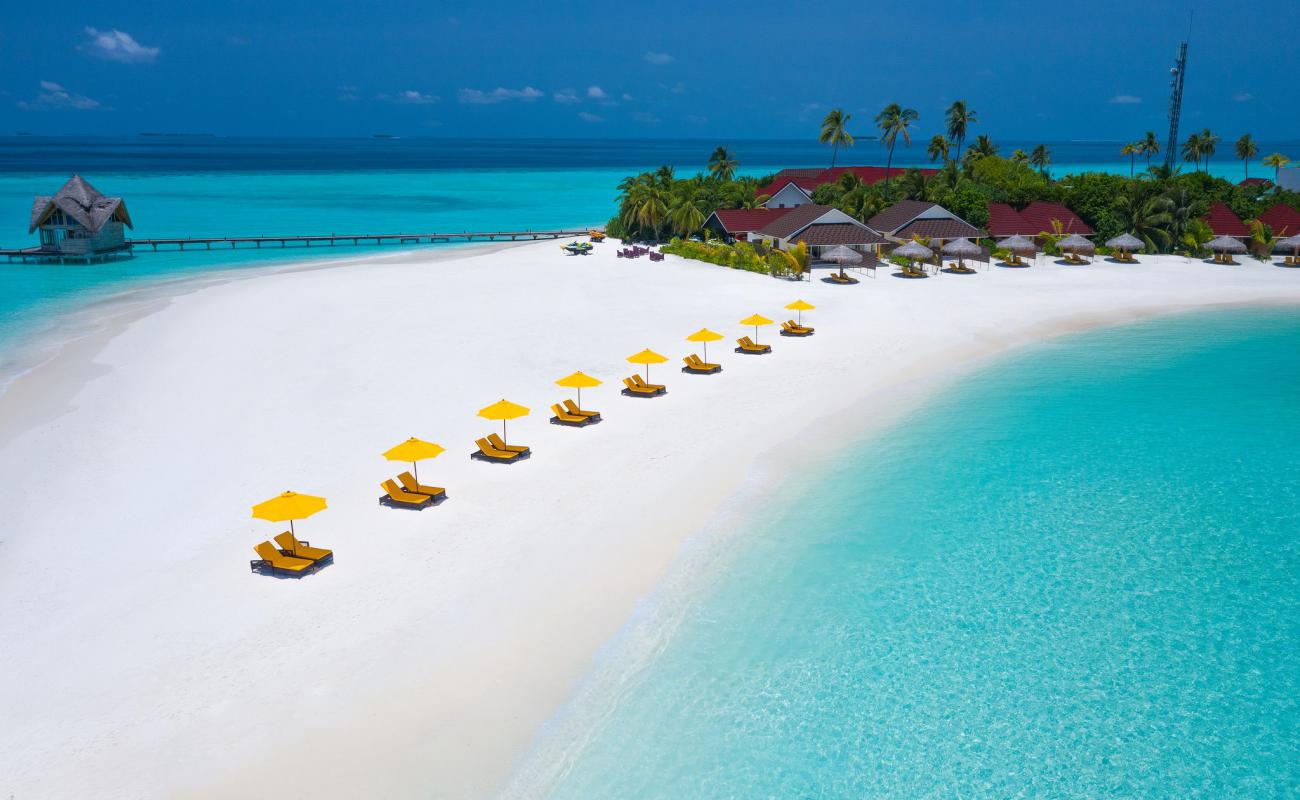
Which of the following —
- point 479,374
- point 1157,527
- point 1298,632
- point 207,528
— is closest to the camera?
point 1298,632

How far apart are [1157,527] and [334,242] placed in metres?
70.2

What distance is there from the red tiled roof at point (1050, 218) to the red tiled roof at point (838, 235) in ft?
39.5

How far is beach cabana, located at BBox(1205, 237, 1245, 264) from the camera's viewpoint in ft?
184

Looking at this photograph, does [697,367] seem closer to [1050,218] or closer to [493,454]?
[493,454]

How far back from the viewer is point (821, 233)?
179 ft

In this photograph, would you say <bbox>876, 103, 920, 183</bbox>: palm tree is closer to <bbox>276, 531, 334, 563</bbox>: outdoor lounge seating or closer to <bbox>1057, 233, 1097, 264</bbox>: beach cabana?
<bbox>1057, 233, 1097, 264</bbox>: beach cabana

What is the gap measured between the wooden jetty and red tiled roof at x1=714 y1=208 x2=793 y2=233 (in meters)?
16.4

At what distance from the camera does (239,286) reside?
50812mm

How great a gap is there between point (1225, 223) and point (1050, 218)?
36.9ft

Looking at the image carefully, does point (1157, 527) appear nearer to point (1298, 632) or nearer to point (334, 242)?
point (1298, 632)

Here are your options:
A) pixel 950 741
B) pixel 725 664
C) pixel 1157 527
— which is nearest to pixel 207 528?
pixel 725 664

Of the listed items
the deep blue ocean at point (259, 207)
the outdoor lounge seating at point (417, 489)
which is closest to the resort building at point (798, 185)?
the deep blue ocean at point (259, 207)

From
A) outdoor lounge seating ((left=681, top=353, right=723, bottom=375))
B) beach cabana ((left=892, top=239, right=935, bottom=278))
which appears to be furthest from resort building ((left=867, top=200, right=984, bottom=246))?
outdoor lounge seating ((left=681, top=353, right=723, bottom=375))

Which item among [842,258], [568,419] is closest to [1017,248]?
[842,258]
